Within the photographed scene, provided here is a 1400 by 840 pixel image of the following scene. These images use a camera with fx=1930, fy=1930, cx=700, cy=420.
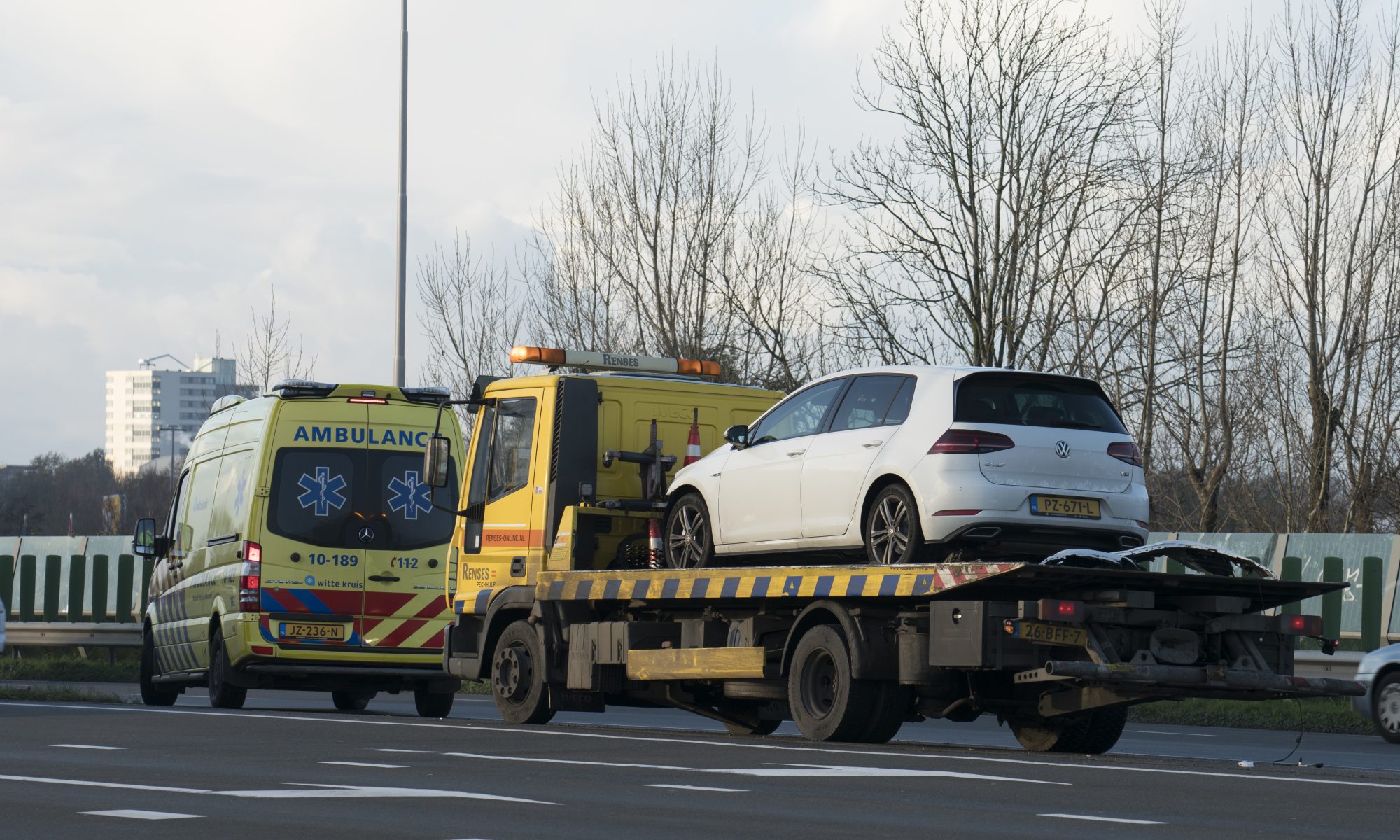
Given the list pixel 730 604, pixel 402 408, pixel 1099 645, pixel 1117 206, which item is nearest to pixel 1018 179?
pixel 1117 206

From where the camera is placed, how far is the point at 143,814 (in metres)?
7.82

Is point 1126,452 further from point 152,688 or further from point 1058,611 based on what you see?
point 152,688

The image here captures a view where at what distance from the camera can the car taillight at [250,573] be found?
1631 centimetres

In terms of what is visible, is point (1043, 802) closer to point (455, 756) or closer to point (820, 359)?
point (455, 756)

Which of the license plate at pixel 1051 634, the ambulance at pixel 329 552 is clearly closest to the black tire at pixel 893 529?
the license plate at pixel 1051 634

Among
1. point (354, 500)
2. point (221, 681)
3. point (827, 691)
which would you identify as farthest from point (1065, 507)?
point (221, 681)

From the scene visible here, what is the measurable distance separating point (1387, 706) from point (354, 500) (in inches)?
356

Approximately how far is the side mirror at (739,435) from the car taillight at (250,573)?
5207 mm

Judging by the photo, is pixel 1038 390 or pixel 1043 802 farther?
pixel 1038 390

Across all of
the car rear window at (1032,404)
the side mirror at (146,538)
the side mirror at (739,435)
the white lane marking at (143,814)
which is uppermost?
the car rear window at (1032,404)

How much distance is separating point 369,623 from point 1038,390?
7140 millimetres

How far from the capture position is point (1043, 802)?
8.33m

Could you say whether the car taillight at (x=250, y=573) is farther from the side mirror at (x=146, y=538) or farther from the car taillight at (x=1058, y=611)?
the car taillight at (x=1058, y=611)

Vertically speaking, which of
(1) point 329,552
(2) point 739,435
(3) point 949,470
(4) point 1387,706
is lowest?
(4) point 1387,706
